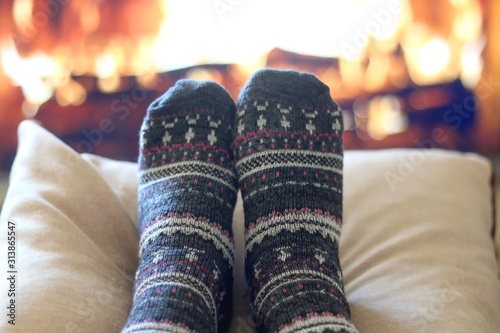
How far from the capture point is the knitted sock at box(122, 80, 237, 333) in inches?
25.2

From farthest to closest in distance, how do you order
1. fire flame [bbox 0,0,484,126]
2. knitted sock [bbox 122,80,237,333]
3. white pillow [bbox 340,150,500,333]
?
fire flame [bbox 0,0,484,126], white pillow [bbox 340,150,500,333], knitted sock [bbox 122,80,237,333]

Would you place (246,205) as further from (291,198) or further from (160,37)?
(160,37)

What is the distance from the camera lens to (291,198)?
0.84m

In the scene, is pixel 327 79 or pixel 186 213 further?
pixel 327 79

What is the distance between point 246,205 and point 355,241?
0.19 metres

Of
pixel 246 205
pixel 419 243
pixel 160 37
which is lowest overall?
pixel 419 243

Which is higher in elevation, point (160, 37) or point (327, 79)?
point (160, 37)

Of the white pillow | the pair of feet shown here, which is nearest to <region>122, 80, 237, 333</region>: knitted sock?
the pair of feet

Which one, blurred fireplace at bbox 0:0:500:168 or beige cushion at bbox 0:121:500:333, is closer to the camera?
beige cushion at bbox 0:121:500:333

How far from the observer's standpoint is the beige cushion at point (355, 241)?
699mm

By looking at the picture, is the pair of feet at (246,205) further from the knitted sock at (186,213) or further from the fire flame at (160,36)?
the fire flame at (160,36)

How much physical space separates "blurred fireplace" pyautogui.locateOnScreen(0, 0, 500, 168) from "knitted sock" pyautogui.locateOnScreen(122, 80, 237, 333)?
69 cm

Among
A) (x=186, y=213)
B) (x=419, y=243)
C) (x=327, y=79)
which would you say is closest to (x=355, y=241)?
(x=419, y=243)

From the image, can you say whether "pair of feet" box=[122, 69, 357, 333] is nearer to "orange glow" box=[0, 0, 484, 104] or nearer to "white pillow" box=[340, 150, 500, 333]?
"white pillow" box=[340, 150, 500, 333]
